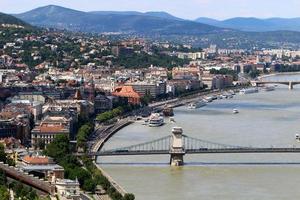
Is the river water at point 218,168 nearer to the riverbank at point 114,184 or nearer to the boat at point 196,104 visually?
the riverbank at point 114,184

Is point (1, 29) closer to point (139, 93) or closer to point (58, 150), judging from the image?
point (139, 93)

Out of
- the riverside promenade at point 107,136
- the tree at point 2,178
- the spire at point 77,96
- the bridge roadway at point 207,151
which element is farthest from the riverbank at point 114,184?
the spire at point 77,96

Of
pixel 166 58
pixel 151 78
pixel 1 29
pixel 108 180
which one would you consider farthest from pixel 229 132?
pixel 166 58

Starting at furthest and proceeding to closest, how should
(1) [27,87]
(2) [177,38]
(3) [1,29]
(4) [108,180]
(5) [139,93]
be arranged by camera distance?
(2) [177,38]
(3) [1,29]
(5) [139,93]
(1) [27,87]
(4) [108,180]

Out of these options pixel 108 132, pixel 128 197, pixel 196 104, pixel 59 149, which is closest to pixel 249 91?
pixel 196 104

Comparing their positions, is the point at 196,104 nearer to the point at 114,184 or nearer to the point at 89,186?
the point at 114,184

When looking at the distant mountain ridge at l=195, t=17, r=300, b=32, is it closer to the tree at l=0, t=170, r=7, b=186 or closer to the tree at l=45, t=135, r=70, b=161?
the tree at l=45, t=135, r=70, b=161
